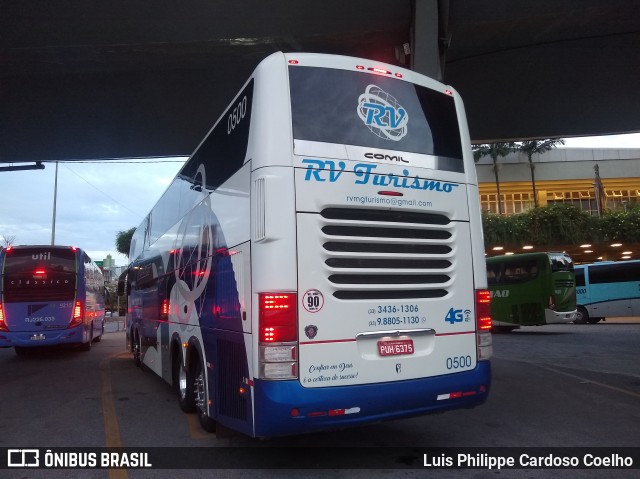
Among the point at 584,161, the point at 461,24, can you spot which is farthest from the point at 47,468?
the point at 584,161

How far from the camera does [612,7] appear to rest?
1047 cm

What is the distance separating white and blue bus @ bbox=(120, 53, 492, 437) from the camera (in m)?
4.75

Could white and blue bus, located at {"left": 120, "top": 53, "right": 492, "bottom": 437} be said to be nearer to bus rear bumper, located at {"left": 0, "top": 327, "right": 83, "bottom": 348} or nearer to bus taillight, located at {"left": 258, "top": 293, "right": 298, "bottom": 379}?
bus taillight, located at {"left": 258, "top": 293, "right": 298, "bottom": 379}

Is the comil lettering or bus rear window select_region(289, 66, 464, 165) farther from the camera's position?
the comil lettering

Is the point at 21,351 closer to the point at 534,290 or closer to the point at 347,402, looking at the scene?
the point at 347,402

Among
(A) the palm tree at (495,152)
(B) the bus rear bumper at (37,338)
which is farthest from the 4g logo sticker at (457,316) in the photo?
(A) the palm tree at (495,152)

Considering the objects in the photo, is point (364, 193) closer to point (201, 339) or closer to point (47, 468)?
point (201, 339)

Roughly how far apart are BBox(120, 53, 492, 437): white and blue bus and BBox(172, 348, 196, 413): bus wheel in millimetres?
1293

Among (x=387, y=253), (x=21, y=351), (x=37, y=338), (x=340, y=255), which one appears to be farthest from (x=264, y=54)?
(x=21, y=351)

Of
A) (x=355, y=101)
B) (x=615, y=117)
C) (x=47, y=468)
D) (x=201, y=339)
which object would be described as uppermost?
(x=615, y=117)

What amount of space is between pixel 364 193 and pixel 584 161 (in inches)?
1991

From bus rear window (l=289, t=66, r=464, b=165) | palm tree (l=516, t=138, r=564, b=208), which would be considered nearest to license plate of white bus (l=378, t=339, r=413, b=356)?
bus rear window (l=289, t=66, r=464, b=165)

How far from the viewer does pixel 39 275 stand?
15.4m

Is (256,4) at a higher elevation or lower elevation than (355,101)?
higher
